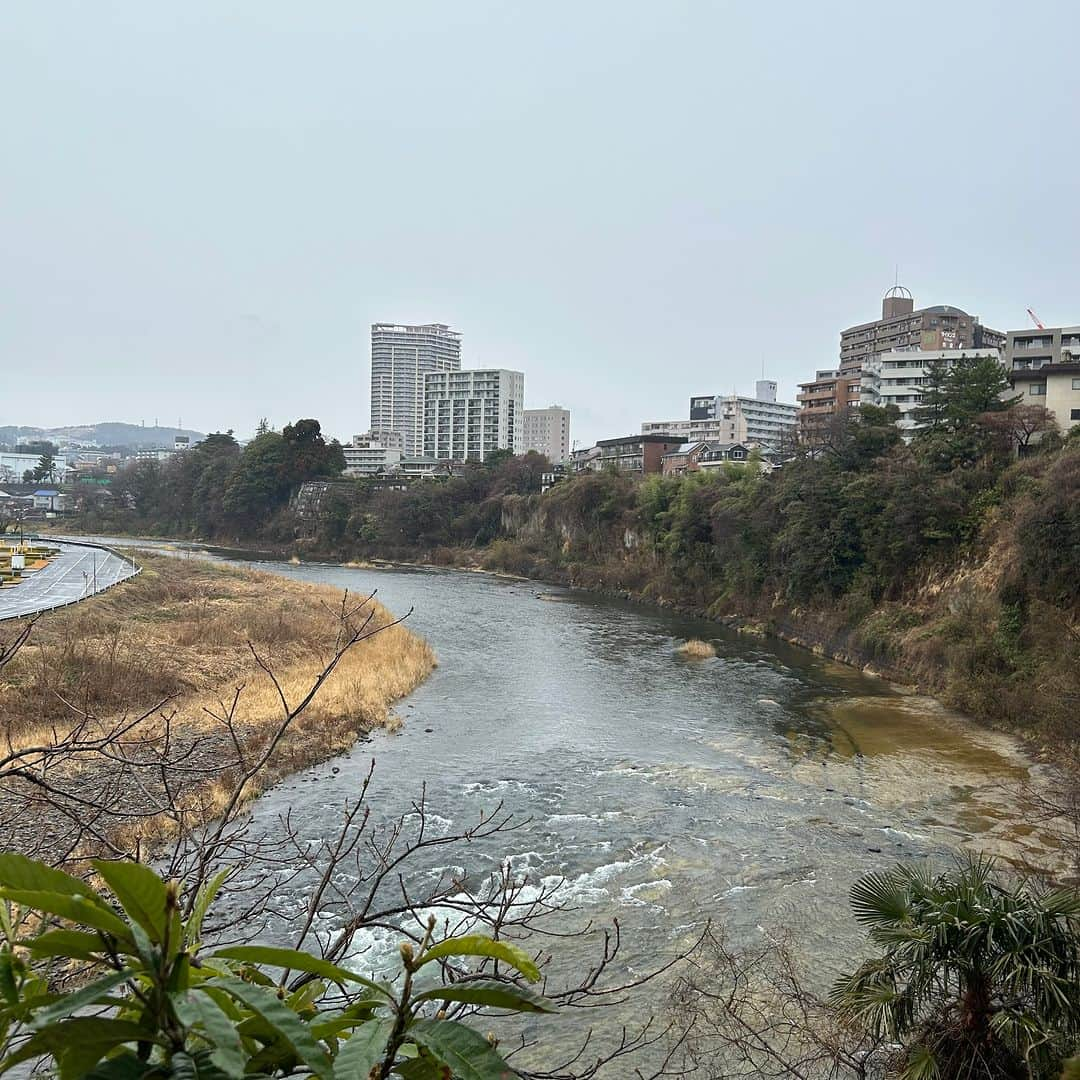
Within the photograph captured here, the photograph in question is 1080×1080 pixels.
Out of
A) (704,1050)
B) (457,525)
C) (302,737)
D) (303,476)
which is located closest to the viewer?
(704,1050)

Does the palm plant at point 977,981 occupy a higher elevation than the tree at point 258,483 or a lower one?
lower

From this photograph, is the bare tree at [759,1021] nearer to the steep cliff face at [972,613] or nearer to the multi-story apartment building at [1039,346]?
the steep cliff face at [972,613]

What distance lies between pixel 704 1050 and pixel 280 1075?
270 inches

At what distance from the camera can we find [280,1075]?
1.36 m

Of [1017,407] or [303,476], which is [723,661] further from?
[303,476]

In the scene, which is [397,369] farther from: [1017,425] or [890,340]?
[1017,425]

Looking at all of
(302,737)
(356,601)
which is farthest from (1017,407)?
(302,737)

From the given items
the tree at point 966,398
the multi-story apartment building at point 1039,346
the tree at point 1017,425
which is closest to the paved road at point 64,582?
the tree at point 1017,425

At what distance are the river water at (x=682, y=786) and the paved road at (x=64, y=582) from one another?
9.06 meters

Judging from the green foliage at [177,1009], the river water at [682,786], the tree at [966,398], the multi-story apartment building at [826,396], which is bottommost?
the river water at [682,786]

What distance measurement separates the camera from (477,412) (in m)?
103

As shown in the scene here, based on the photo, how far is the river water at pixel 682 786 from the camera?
995cm

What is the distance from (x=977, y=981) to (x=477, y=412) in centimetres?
9946

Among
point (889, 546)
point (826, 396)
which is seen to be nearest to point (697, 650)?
point (889, 546)
